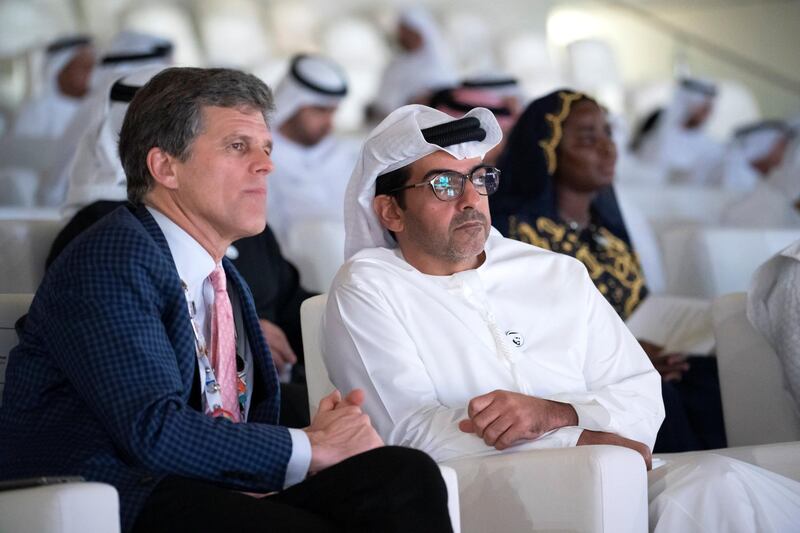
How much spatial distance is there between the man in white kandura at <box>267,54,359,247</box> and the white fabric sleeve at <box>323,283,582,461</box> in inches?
129

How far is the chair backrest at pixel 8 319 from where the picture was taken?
2512 mm

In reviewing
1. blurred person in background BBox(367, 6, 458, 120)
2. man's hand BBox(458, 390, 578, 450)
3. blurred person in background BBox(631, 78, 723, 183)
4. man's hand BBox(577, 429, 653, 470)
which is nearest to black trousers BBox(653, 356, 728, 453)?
man's hand BBox(577, 429, 653, 470)

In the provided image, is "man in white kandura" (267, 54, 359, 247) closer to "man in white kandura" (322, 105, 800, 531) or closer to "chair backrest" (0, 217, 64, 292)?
"chair backrest" (0, 217, 64, 292)

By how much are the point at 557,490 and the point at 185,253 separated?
86cm

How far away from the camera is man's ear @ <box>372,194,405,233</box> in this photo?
2.90m

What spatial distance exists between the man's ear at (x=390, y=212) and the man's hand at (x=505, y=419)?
1.84 ft

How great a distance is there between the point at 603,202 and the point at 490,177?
1629mm

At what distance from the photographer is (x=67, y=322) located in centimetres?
210

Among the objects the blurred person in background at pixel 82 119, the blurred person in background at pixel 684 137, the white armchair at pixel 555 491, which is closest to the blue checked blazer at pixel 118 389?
the white armchair at pixel 555 491

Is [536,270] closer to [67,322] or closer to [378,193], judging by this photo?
[378,193]

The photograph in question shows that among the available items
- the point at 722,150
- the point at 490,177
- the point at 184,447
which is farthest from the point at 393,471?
the point at 722,150

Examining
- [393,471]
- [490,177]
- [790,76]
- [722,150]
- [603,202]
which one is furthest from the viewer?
[790,76]

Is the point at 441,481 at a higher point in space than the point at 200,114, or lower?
lower

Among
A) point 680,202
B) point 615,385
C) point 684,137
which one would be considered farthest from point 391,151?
point 684,137
